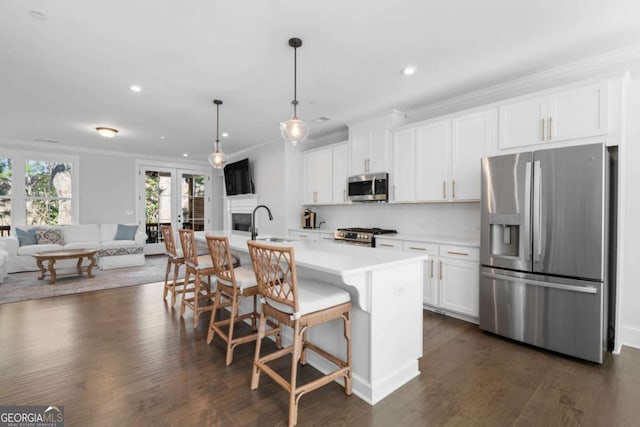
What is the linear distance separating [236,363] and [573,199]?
9.92ft

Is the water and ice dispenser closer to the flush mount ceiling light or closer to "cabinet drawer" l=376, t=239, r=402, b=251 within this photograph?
"cabinet drawer" l=376, t=239, r=402, b=251

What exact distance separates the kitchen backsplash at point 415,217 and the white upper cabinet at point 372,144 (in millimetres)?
648

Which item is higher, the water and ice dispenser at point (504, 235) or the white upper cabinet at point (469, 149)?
the white upper cabinet at point (469, 149)

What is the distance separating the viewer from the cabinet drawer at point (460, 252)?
3.13 metres

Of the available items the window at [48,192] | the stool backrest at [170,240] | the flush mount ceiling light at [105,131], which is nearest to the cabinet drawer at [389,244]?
the stool backrest at [170,240]

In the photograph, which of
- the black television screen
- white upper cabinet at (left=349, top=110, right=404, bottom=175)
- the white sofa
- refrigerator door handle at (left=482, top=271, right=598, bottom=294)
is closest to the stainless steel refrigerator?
refrigerator door handle at (left=482, top=271, right=598, bottom=294)

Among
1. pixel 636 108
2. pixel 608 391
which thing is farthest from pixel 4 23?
pixel 636 108

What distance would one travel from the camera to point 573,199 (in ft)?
8.07

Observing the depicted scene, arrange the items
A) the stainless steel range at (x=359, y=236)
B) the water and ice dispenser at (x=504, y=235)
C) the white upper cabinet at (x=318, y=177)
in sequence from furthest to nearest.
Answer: the white upper cabinet at (x=318, y=177), the stainless steel range at (x=359, y=236), the water and ice dispenser at (x=504, y=235)

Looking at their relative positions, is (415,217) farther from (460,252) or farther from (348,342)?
(348,342)

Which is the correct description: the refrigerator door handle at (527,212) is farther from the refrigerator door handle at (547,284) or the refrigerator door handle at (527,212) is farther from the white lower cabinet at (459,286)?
the white lower cabinet at (459,286)

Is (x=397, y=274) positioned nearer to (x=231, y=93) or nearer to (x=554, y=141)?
(x=554, y=141)

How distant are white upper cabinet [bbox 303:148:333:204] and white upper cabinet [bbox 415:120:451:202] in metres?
1.69

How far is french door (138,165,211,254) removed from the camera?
7.72 metres
